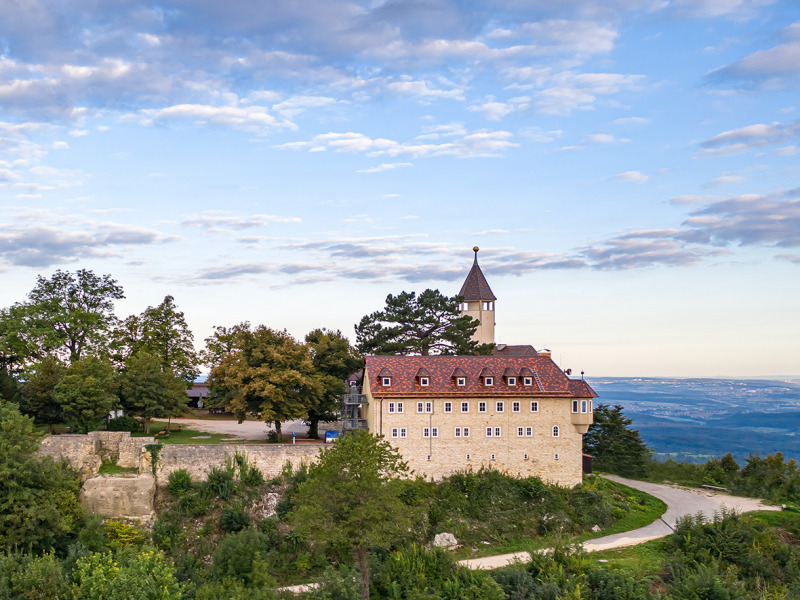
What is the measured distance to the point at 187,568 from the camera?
33.1 metres

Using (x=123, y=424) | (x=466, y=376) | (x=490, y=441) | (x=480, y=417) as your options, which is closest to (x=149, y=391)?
(x=123, y=424)

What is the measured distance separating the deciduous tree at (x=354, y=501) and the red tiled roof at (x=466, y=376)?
366 inches

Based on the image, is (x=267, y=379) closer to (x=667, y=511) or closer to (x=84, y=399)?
(x=84, y=399)

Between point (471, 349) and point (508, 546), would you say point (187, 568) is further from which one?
point (471, 349)

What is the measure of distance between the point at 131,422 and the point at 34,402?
6322 mm

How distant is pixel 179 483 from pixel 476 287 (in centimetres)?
3229

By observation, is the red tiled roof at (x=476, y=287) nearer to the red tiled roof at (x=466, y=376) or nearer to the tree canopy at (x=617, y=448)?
the tree canopy at (x=617, y=448)

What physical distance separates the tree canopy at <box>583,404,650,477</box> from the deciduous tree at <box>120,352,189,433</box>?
31611 millimetres

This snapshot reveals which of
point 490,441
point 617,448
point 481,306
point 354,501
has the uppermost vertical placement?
point 481,306

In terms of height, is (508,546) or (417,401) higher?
(417,401)

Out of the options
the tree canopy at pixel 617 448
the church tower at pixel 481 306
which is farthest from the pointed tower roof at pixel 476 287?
the tree canopy at pixel 617 448

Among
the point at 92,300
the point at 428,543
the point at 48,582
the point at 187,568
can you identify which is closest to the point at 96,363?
the point at 92,300

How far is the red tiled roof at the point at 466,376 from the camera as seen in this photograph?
41.1m

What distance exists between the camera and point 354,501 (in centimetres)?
3064
